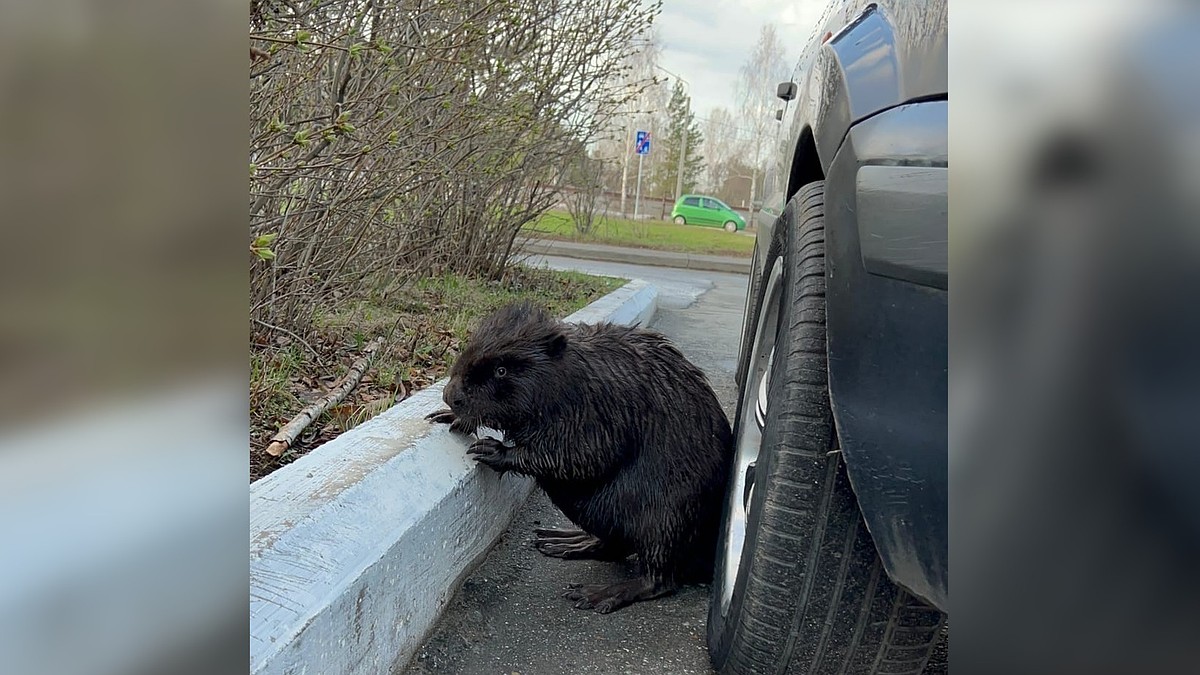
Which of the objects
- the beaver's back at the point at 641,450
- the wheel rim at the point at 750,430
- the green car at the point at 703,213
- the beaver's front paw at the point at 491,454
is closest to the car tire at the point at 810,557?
the wheel rim at the point at 750,430

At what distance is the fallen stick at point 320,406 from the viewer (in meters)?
2.74

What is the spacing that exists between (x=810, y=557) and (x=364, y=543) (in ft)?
3.30

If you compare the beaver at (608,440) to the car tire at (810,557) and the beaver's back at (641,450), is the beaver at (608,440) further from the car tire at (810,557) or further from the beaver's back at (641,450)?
Answer: the car tire at (810,557)

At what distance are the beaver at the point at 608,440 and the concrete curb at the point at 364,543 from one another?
0.22 m

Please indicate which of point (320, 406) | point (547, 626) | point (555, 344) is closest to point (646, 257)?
point (320, 406)

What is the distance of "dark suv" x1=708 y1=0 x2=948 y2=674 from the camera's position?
132 cm

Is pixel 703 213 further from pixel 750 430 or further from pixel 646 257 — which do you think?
→ pixel 750 430

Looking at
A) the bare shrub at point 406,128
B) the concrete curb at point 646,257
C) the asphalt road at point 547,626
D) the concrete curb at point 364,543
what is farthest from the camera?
the concrete curb at point 646,257

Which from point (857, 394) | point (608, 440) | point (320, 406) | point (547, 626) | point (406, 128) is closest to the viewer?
point (857, 394)

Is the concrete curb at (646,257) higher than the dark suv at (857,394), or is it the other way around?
the concrete curb at (646,257)

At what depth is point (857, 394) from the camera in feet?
4.83

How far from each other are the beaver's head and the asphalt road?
516 millimetres

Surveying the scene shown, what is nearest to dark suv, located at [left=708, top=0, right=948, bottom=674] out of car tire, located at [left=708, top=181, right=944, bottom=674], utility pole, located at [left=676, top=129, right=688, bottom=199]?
car tire, located at [left=708, top=181, right=944, bottom=674]
